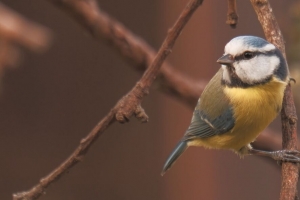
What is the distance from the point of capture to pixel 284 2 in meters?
1.92

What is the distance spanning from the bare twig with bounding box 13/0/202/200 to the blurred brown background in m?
1.05

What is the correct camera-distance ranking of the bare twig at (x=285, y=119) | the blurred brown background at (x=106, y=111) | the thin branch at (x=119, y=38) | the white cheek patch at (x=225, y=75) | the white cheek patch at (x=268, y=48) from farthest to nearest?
1. the blurred brown background at (x=106, y=111)
2. the thin branch at (x=119, y=38)
3. the white cheek patch at (x=225, y=75)
4. the white cheek patch at (x=268, y=48)
5. the bare twig at (x=285, y=119)

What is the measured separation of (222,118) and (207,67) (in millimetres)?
797

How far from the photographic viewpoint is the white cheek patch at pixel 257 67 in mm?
1036

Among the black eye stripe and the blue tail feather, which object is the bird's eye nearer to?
the black eye stripe

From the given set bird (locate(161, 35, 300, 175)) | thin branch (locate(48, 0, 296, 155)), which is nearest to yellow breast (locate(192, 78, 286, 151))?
bird (locate(161, 35, 300, 175))

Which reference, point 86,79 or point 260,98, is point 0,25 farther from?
point 86,79

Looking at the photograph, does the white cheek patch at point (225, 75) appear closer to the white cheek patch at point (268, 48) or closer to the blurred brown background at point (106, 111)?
the white cheek patch at point (268, 48)

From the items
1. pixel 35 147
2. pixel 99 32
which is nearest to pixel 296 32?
pixel 99 32

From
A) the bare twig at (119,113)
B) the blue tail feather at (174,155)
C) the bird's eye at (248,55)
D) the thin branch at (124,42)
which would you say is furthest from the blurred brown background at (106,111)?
the bare twig at (119,113)

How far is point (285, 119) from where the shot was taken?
905 millimetres

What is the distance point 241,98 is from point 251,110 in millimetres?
31

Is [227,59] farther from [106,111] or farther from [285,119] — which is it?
[106,111]

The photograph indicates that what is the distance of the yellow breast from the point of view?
105cm
